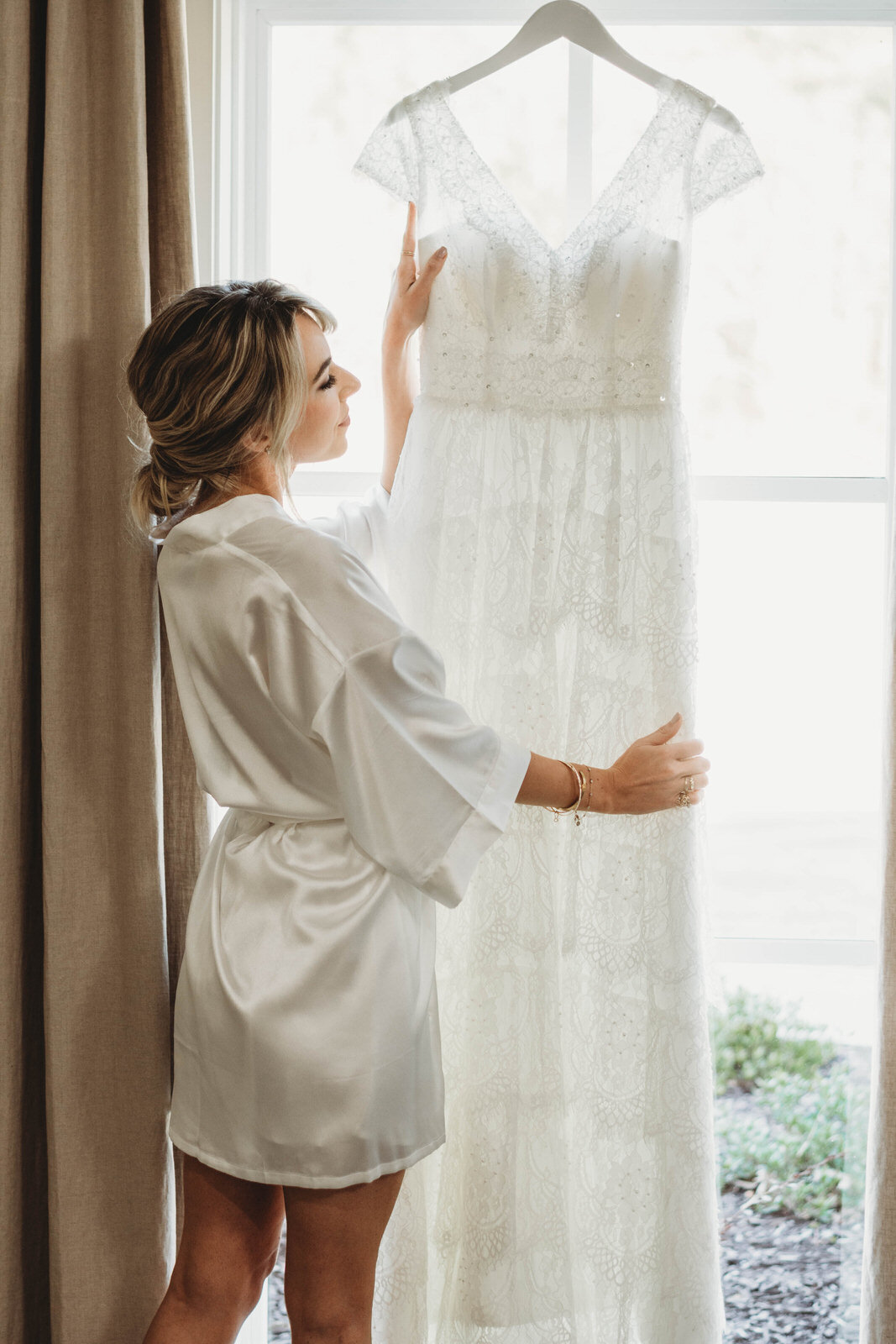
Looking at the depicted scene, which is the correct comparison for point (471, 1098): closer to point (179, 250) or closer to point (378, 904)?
point (378, 904)

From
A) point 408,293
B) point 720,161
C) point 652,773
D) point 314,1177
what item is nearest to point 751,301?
point 720,161

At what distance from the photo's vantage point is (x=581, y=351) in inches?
50.9

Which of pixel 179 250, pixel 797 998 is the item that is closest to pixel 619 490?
A: pixel 179 250

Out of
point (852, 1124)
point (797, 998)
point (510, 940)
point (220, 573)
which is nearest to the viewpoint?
point (220, 573)

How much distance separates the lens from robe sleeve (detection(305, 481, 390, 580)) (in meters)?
1.39

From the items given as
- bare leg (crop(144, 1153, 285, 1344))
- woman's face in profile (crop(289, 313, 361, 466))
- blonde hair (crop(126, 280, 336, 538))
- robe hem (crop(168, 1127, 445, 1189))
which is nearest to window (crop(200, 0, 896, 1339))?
woman's face in profile (crop(289, 313, 361, 466))

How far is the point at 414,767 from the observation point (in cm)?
108

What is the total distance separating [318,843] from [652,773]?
0.40m

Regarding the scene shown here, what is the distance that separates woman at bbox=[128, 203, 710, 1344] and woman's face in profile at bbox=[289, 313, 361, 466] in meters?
0.03

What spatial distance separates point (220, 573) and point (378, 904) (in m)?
0.41

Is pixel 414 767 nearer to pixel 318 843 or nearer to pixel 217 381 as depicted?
pixel 318 843

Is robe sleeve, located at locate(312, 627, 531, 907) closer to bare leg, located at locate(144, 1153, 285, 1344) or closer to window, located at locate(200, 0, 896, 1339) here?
bare leg, located at locate(144, 1153, 285, 1344)

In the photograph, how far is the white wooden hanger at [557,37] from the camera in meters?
1.31

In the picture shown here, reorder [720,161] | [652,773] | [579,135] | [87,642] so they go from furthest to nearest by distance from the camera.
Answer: [579,135] → [87,642] → [720,161] → [652,773]
